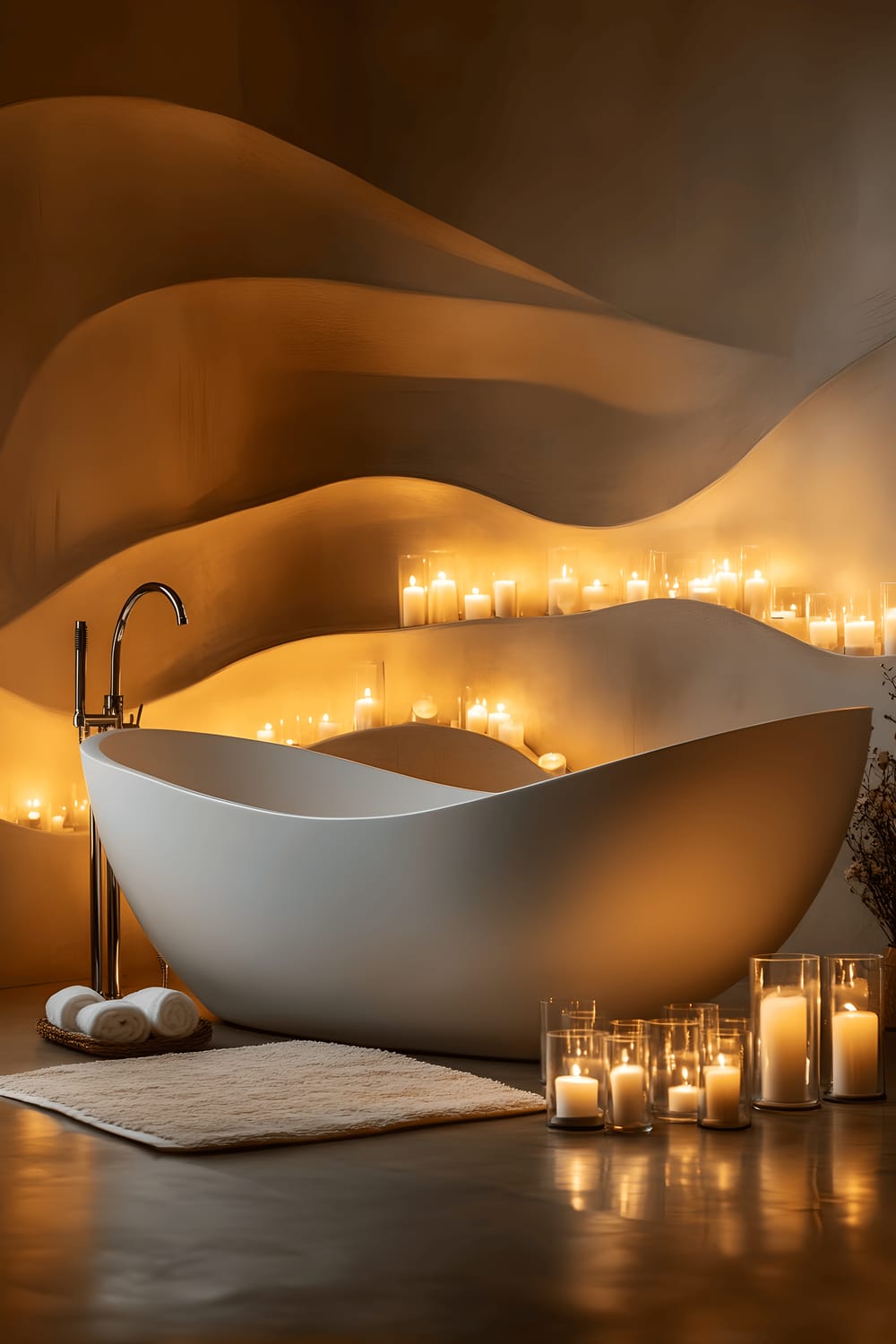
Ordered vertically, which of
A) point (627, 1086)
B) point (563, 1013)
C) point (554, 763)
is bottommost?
point (627, 1086)

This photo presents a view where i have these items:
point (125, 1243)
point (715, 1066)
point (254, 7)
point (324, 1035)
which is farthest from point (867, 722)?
point (254, 7)

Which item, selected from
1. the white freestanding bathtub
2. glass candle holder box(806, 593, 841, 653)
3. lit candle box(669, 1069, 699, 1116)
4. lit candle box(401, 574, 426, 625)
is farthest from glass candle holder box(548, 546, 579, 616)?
lit candle box(669, 1069, 699, 1116)

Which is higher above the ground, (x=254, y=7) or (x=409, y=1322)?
(x=254, y=7)

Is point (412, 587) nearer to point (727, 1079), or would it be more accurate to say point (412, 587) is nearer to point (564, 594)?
point (564, 594)

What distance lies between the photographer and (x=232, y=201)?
4.96m

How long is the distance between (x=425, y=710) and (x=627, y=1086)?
8.28 feet

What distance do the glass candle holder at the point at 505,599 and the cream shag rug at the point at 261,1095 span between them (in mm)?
2001

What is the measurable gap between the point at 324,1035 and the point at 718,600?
182cm

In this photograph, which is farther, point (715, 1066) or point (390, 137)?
point (390, 137)

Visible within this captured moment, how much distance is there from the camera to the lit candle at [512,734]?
471 cm

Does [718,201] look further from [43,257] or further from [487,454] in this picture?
[43,257]

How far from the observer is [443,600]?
4.97 meters

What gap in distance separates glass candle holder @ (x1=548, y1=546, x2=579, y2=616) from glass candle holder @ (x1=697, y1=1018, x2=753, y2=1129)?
2361 mm

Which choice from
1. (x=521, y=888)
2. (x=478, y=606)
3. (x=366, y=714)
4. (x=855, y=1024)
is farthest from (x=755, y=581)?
(x=855, y=1024)
